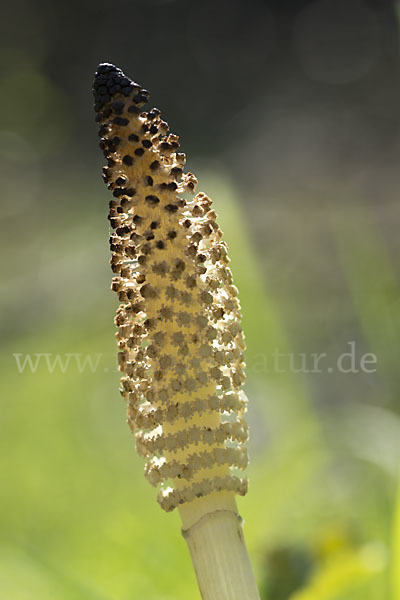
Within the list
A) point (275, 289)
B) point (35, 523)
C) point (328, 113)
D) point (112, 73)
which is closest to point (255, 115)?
point (328, 113)

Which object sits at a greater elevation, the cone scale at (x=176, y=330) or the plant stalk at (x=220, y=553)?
the cone scale at (x=176, y=330)

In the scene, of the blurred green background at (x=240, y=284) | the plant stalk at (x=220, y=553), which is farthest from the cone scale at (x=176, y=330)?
the blurred green background at (x=240, y=284)

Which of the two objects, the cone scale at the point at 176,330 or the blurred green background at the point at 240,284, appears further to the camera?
the blurred green background at the point at 240,284

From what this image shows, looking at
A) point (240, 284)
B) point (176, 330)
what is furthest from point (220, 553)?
point (240, 284)

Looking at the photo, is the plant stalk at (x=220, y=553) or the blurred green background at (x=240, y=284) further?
the blurred green background at (x=240, y=284)

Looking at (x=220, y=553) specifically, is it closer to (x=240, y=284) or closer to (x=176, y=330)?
(x=176, y=330)

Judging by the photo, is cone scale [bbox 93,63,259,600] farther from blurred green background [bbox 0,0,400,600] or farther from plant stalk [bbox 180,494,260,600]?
blurred green background [bbox 0,0,400,600]

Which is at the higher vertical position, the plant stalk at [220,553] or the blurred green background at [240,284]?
the blurred green background at [240,284]

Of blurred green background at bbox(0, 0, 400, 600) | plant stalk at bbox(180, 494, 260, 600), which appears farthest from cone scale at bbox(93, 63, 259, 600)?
blurred green background at bbox(0, 0, 400, 600)

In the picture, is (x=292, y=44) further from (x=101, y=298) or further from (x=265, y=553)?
(x=265, y=553)

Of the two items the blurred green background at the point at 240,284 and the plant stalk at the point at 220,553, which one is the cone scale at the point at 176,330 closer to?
the plant stalk at the point at 220,553
